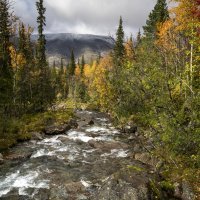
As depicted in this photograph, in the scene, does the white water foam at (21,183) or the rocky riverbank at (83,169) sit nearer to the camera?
the rocky riverbank at (83,169)

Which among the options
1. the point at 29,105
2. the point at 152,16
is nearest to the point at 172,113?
the point at 29,105

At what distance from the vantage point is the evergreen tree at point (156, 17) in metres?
55.5

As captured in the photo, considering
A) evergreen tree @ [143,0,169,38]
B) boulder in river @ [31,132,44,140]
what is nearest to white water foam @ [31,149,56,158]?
boulder in river @ [31,132,44,140]

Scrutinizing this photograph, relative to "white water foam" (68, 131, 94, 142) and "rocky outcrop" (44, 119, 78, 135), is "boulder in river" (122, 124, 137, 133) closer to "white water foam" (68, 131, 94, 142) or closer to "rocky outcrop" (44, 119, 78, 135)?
"white water foam" (68, 131, 94, 142)

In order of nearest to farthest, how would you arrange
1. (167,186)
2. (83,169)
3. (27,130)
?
(167,186) < (83,169) < (27,130)

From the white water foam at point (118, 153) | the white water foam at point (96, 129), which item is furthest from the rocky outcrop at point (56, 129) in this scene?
the white water foam at point (118, 153)

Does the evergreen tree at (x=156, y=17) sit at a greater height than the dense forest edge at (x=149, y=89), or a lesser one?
greater

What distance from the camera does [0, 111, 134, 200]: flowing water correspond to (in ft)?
56.4

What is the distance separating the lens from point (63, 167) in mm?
22250

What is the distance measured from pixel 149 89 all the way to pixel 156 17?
4299cm

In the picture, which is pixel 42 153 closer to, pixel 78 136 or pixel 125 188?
pixel 78 136

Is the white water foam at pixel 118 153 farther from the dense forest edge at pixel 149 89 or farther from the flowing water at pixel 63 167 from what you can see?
the dense forest edge at pixel 149 89

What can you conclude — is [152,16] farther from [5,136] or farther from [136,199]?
[136,199]

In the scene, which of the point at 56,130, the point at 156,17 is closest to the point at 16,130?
the point at 56,130
